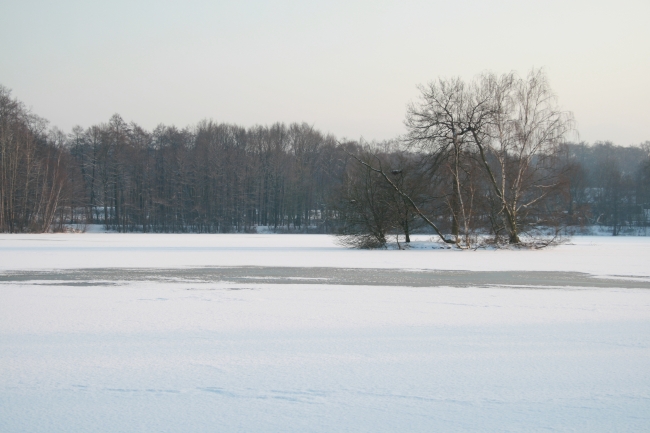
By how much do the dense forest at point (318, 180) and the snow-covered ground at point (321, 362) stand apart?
1859 cm

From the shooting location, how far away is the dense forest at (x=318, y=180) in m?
28.8

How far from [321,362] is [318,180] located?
7502 cm

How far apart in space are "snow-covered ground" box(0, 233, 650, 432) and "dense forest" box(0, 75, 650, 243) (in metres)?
18.6

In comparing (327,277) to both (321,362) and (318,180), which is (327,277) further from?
(318,180)

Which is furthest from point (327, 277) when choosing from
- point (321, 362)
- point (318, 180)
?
point (318, 180)

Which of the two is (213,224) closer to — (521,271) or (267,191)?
(267,191)

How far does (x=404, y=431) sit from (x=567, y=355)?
115 inches

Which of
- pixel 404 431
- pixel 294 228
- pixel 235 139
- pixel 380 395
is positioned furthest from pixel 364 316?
pixel 235 139

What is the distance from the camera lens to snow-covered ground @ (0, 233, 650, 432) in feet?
13.7

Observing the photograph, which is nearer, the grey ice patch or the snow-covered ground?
the snow-covered ground

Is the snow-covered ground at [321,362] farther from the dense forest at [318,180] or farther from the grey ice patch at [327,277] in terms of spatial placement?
the dense forest at [318,180]

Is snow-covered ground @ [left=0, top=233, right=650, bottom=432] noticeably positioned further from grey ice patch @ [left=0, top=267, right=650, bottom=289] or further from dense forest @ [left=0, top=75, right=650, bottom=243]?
dense forest @ [left=0, top=75, right=650, bottom=243]

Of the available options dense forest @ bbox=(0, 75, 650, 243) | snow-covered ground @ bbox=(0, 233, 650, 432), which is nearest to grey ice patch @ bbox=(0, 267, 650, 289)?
snow-covered ground @ bbox=(0, 233, 650, 432)

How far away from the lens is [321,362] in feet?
18.7
